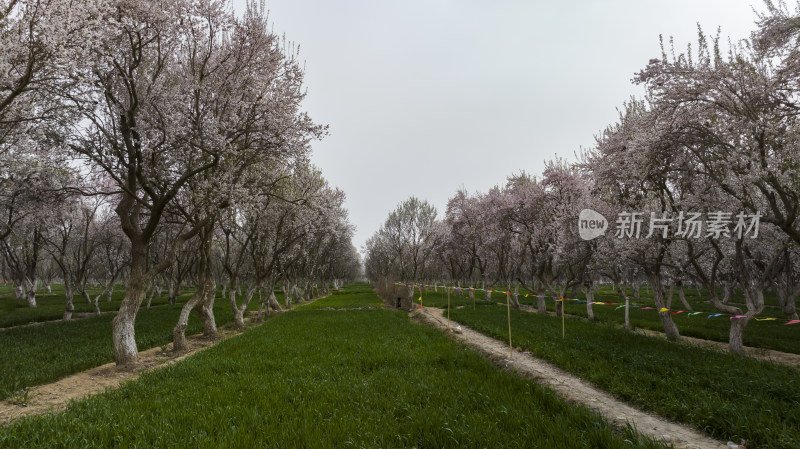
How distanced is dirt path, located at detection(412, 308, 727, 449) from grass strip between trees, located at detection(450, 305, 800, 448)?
9.4 inches

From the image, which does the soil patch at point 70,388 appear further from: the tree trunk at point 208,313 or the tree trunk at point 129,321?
the tree trunk at point 208,313

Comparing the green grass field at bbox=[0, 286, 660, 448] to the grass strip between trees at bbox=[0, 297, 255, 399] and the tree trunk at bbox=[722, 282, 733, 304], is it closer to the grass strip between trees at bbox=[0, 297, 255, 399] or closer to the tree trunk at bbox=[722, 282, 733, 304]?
the grass strip between trees at bbox=[0, 297, 255, 399]

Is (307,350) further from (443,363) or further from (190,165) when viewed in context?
(190,165)

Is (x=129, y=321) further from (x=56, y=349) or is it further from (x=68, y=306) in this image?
(x=68, y=306)

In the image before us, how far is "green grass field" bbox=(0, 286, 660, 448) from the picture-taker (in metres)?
5.42

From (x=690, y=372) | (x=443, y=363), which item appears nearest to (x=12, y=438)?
(x=443, y=363)

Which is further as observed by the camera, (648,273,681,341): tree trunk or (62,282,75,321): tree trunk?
(62,282,75,321): tree trunk

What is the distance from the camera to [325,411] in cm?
673

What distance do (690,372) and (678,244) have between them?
17.8 meters

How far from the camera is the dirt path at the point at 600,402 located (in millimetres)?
5832

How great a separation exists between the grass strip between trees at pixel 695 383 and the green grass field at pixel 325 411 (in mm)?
1907

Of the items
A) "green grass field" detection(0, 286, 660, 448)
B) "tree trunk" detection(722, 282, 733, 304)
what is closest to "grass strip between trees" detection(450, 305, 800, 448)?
"green grass field" detection(0, 286, 660, 448)

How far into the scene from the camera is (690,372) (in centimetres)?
913

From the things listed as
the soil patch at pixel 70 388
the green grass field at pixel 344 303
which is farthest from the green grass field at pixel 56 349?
the green grass field at pixel 344 303
